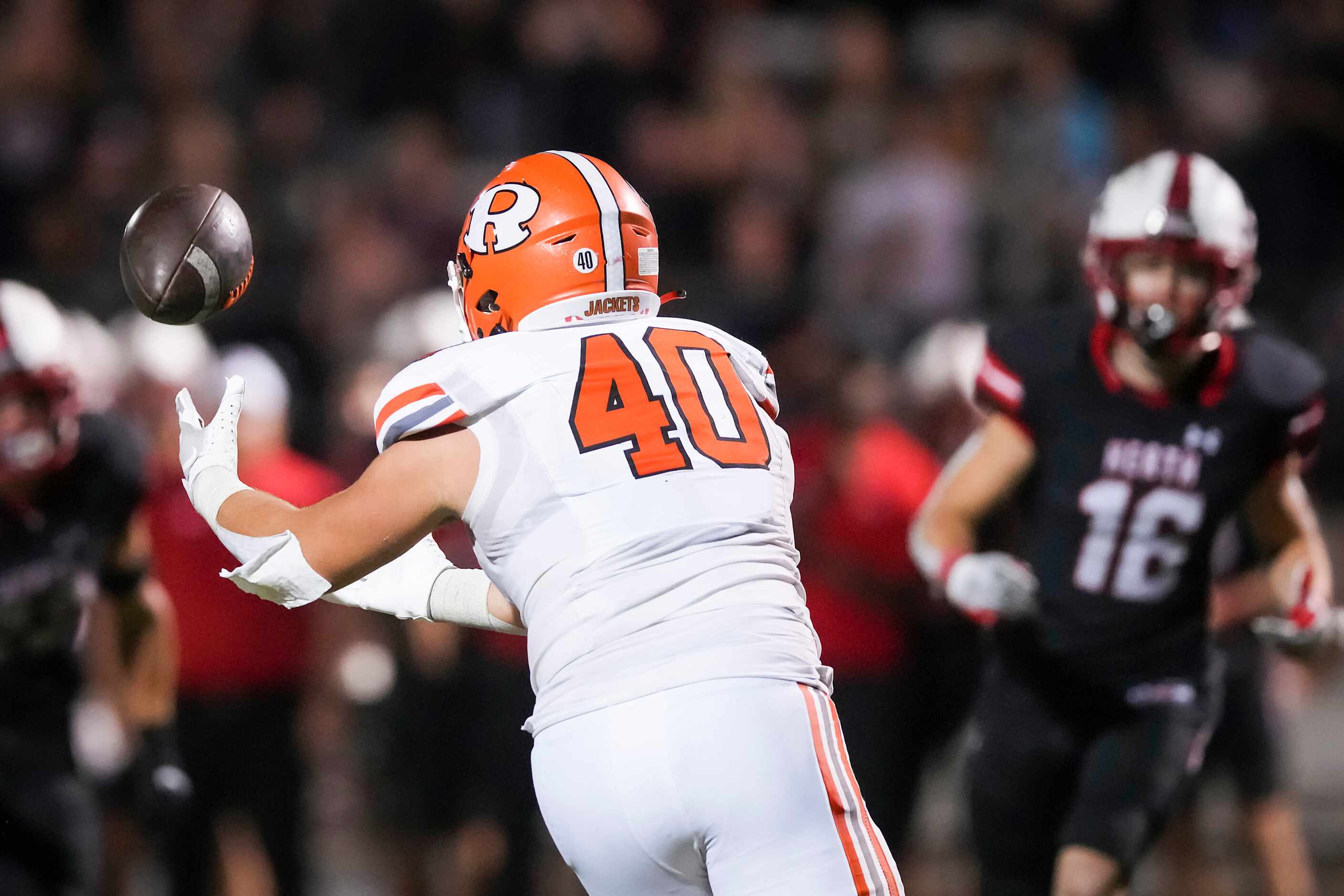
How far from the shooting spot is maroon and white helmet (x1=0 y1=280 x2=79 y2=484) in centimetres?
412

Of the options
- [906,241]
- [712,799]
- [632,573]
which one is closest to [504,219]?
[632,573]

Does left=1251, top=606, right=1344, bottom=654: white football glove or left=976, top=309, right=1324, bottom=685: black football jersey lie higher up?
left=976, top=309, right=1324, bottom=685: black football jersey

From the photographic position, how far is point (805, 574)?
619 cm

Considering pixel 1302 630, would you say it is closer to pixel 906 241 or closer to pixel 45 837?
pixel 45 837

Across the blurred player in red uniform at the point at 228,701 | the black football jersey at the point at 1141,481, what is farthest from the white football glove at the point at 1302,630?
the blurred player in red uniform at the point at 228,701

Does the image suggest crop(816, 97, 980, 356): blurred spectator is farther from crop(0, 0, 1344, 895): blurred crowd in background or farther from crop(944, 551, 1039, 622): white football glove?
crop(944, 551, 1039, 622): white football glove

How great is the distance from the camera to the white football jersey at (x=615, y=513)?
8.62 feet

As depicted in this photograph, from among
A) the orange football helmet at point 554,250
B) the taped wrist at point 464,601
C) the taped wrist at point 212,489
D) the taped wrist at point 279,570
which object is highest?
the orange football helmet at point 554,250

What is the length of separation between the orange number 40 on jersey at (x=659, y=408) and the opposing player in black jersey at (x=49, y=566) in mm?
1983

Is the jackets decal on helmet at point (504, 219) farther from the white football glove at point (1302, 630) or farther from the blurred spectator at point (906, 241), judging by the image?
the blurred spectator at point (906, 241)

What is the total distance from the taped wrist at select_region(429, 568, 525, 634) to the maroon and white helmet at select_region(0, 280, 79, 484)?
1.51 metres

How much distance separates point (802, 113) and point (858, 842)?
6613mm

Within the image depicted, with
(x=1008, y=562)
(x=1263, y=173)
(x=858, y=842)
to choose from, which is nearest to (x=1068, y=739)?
(x=1008, y=562)

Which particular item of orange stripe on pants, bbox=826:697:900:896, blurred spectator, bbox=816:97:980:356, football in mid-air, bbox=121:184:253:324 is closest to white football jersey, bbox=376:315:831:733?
orange stripe on pants, bbox=826:697:900:896
